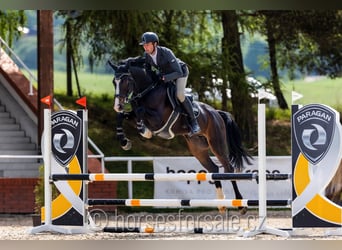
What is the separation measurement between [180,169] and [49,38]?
8.18ft

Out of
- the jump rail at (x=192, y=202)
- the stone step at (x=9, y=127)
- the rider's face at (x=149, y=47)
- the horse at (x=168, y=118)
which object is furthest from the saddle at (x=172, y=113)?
the stone step at (x=9, y=127)

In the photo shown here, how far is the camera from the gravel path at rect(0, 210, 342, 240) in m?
9.45

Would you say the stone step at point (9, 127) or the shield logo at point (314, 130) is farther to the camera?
the stone step at point (9, 127)

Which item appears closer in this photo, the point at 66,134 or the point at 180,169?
the point at 66,134

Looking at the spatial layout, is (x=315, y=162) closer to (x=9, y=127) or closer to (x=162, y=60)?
(x=162, y=60)

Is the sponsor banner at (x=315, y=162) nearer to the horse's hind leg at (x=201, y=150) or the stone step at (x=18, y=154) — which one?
the horse's hind leg at (x=201, y=150)

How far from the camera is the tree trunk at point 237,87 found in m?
17.8

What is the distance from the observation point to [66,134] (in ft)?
32.9

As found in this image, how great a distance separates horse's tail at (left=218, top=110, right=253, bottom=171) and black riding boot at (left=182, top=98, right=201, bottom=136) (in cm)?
72

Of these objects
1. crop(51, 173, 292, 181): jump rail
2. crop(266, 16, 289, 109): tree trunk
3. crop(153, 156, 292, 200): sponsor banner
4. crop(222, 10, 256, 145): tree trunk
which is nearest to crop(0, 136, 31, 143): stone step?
crop(153, 156, 292, 200): sponsor banner

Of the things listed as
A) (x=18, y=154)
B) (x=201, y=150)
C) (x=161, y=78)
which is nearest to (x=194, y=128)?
(x=201, y=150)

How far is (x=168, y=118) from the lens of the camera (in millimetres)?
11031

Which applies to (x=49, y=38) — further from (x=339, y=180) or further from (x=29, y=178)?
(x=339, y=180)

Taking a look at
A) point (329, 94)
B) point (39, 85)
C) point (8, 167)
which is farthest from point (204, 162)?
point (329, 94)
